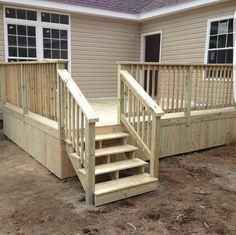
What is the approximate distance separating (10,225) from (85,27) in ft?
19.6

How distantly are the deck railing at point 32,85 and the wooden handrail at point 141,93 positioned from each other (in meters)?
0.89

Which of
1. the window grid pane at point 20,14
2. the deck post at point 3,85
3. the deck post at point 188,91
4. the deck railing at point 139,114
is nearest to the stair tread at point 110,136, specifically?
the deck railing at point 139,114

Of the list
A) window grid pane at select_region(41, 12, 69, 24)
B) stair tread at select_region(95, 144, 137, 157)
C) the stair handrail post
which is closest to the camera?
stair tread at select_region(95, 144, 137, 157)

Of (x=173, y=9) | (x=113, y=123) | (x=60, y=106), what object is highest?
(x=173, y=9)

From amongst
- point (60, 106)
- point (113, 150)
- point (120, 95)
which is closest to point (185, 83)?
point (120, 95)

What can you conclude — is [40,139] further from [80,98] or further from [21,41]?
[21,41]

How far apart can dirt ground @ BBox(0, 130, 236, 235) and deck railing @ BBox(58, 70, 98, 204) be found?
338mm

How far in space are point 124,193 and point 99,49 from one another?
5.50m

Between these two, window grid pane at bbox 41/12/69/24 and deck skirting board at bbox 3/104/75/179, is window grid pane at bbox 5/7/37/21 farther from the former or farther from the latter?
deck skirting board at bbox 3/104/75/179

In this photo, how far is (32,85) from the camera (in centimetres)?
440

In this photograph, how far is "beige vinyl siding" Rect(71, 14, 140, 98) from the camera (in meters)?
7.40

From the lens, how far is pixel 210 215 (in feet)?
9.04

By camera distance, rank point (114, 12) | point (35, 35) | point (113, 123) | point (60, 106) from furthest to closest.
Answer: point (114, 12)
point (35, 35)
point (113, 123)
point (60, 106)

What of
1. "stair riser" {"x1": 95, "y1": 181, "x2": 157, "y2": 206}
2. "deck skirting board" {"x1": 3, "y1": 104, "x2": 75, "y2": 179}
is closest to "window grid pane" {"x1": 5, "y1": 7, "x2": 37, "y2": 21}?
"deck skirting board" {"x1": 3, "y1": 104, "x2": 75, "y2": 179}
